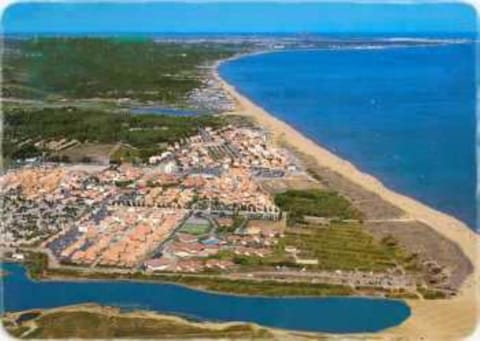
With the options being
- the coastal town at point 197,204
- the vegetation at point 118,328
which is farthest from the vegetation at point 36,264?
the vegetation at point 118,328

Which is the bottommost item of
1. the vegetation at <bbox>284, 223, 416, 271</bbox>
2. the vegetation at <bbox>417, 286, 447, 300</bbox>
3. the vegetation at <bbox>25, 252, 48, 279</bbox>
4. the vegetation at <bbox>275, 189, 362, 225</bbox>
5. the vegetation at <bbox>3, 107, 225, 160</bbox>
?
the vegetation at <bbox>417, 286, 447, 300</bbox>

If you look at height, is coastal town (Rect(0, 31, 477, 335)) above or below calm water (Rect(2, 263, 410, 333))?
above

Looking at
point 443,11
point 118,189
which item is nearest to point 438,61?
point 443,11

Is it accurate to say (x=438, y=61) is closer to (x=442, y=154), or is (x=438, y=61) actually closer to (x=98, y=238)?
(x=442, y=154)

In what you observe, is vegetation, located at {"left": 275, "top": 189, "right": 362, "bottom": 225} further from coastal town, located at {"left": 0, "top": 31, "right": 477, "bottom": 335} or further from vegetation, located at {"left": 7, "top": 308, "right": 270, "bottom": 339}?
vegetation, located at {"left": 7, "top": 308, "right": 270, "bottom": 339}

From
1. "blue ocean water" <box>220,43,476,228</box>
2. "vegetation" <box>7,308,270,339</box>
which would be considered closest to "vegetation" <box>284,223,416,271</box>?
"blue ocean water" <box>220,43,476,228</box>

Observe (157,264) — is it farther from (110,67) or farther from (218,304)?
(110,67)

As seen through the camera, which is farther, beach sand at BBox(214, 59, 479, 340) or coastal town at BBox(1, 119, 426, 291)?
coastal town at BBox(1, 119, 426, 291)

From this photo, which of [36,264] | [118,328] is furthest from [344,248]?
[36,264]
